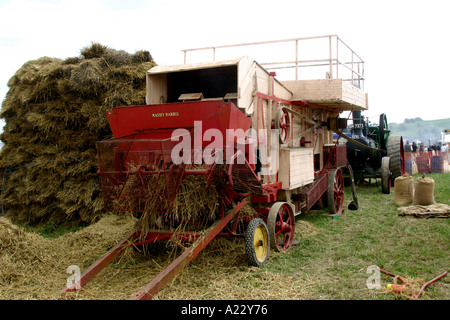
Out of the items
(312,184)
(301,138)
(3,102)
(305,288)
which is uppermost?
(3,102)

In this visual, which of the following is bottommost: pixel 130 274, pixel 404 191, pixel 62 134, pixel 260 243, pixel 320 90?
pixel 130 274

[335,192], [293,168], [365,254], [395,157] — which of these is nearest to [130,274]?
[293,168]

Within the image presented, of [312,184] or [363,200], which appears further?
[363,200]

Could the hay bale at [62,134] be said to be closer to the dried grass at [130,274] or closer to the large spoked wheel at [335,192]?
the dried grass at [130,274]

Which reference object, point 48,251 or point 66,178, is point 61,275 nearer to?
point 48,251

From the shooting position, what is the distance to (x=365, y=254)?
562 centimetres

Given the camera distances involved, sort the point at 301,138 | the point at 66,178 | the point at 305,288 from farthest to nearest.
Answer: the point at 301,138
the point at 66,178
the point at 305,288

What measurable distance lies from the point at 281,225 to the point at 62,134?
15.9ft

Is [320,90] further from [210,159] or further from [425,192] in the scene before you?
[210,159]

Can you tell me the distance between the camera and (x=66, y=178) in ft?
25.2

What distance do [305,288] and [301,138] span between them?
4.34m

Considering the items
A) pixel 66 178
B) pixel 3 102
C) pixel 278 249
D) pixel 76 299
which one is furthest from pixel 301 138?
pixel 3 102

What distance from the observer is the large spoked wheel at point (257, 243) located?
16.2 feet

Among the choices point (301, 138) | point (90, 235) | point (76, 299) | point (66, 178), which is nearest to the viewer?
point (76, 299)
